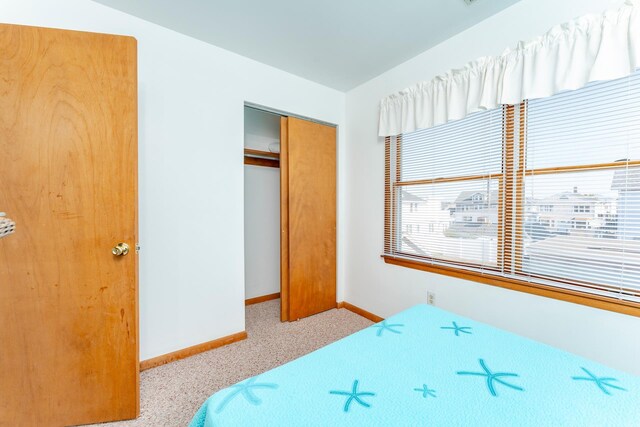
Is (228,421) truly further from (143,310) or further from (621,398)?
(143,310)

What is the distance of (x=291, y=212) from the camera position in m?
2.62

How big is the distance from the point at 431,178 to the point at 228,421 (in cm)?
211

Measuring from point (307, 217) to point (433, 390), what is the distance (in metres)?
1.99

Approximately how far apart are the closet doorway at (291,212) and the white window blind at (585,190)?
177cm

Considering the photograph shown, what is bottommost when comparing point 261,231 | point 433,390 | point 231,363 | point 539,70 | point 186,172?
point 231,363

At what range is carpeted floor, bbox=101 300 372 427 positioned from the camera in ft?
5.04

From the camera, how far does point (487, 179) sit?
1849mm

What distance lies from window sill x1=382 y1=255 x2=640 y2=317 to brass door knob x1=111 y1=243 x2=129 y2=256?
2140 mm

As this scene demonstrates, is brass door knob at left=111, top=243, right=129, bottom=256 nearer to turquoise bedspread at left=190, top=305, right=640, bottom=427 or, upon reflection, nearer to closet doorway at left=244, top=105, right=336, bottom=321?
turquoise bedspread at left=190, top=305, right=640, bottom=427

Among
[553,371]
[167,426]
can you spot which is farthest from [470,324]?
[167,426]

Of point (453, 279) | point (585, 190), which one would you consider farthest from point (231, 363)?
point (585, 190)

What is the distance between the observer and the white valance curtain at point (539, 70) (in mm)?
1288

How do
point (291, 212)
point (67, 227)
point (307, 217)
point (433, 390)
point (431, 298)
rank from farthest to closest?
point (307, 217) < point (291, 212) < point (431, 298) < point (67, 227) < point (433, 390)

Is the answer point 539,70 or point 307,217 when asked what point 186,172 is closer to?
point 307,217
